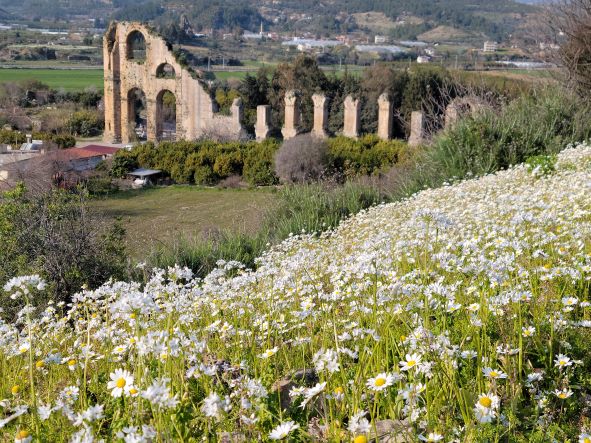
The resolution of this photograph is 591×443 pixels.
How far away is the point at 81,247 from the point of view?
8617 millimetres

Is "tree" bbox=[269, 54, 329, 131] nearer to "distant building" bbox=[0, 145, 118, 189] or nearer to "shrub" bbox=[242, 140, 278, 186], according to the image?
"shrub" bbox=[242, 140, 278, 186]

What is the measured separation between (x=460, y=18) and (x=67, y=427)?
510 feet

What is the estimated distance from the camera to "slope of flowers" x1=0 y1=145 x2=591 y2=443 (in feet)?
7.23

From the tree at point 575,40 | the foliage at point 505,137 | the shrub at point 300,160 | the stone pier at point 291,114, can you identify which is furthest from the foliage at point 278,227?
the stone pier at point 291,114

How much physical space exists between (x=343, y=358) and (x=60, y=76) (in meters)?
87.6

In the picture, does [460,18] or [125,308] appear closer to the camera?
[125,308]

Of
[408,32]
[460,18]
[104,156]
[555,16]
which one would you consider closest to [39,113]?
[104,156]

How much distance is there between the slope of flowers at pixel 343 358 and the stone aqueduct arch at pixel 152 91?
28.0m

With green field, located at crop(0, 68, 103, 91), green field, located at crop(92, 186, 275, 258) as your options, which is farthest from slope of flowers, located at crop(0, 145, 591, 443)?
green field, located at crop(0, 68, 103, 91)

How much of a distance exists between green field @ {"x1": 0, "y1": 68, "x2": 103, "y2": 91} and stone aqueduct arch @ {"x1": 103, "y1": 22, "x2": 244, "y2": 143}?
36.5 meters

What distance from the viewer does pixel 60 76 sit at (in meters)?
83.2

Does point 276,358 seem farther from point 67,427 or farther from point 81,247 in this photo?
point 81,247

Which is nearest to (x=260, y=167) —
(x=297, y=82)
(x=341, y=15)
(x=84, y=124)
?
(x=297, y=82)

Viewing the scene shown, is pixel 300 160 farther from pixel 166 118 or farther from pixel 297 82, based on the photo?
pixel 166 118
